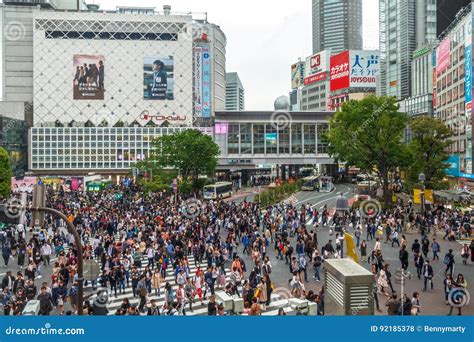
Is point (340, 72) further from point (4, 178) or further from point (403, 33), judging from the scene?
point (4, 178)

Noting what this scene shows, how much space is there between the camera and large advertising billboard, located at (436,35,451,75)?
62.8 meters

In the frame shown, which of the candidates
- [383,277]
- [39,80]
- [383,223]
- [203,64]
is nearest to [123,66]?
[39,80]

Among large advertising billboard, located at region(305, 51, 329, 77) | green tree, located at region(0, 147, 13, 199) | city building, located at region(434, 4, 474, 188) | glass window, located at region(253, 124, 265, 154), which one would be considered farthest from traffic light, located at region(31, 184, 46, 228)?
large advertising billboard, located at region(305, 51, 329, 77)

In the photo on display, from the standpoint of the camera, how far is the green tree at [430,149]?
4894 cm

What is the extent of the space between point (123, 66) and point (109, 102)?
7706 mm

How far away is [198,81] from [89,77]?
25514 mm

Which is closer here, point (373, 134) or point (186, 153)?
point (373, 134)

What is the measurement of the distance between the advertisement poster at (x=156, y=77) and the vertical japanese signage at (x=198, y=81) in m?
11.5

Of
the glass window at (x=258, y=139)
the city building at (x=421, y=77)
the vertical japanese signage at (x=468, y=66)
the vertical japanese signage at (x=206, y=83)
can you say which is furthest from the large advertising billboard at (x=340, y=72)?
the vertical japanese signage at (x=468, y=66)

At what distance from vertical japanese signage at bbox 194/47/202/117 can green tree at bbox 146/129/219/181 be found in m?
51.2

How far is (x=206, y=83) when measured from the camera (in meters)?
122

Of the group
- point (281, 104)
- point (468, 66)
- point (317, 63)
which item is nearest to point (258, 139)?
point (281, 104)

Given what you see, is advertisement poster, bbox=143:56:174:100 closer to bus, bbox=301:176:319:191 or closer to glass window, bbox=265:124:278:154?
glass window, bbox=265:124:278:154

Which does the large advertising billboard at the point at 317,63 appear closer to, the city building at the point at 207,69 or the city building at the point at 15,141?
the city building at the point at 207,69
